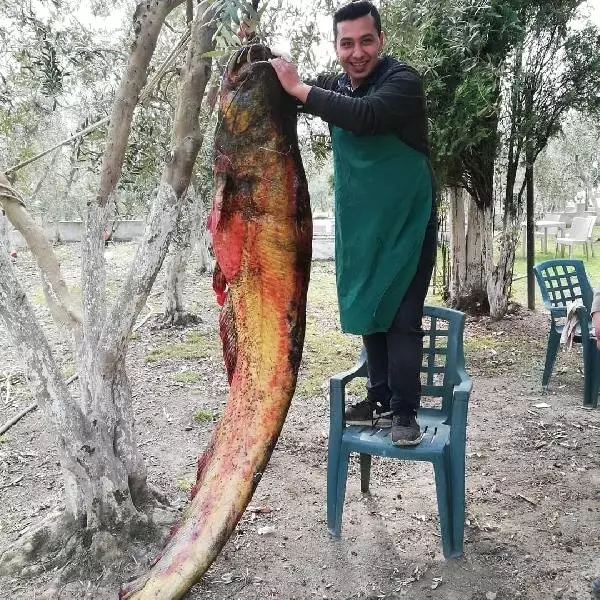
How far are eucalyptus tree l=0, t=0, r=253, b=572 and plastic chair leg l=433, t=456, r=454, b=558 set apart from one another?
137 centimetres


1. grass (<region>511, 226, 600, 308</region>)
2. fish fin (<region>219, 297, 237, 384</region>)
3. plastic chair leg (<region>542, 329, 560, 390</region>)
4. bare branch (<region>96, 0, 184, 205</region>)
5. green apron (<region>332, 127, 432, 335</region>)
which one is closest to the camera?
fish fin (<region>219, 297, 237, 384</region>)

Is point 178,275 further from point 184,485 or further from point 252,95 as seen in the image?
point 252,95

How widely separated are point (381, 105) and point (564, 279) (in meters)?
4.19

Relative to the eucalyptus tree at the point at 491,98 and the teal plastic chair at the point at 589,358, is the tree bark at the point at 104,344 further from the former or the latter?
the teal plastic chair at the point at 589,358

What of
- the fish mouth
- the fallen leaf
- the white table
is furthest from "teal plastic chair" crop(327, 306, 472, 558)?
the white table

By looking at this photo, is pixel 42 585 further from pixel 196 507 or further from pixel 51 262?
pixel 51 262

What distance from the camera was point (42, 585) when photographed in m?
2.69

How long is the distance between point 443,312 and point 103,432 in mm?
1802

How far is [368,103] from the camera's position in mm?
2176

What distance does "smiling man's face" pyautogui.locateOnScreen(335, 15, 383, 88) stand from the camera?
2.26 meters

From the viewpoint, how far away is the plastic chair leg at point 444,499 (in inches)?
105

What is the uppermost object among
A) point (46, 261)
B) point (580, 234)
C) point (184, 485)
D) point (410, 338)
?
point (46, 261)

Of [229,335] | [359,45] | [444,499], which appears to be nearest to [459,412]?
[444,499]

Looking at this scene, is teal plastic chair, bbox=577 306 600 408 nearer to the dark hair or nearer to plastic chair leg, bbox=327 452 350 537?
plastic chair leg, bbox=327 452 350 537
